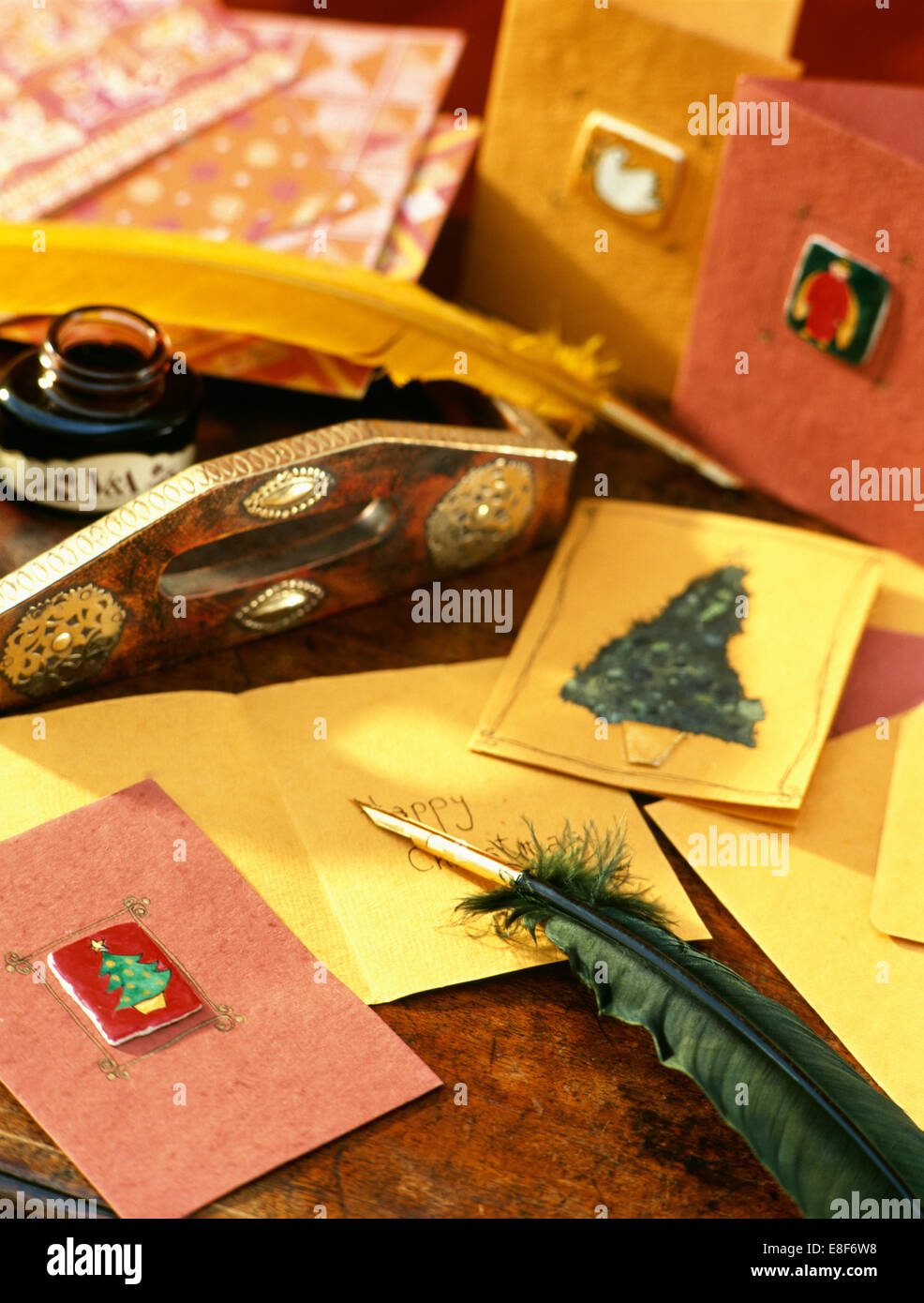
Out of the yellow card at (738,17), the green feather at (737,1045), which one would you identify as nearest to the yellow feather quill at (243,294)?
the yellow card at (738,17)

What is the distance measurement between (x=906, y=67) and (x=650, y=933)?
1.74 metres

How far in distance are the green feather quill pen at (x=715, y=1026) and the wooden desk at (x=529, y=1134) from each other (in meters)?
0.05

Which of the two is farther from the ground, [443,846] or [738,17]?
[738,17]

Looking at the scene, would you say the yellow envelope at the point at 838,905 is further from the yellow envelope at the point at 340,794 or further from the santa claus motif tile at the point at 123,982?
the santa claus motif tile at the point at 123,982

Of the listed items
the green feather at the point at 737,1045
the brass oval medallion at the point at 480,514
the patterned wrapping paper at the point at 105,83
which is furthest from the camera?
the patterned wrapping paper at the point at 105,83

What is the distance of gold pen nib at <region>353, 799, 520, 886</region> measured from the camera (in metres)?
0.85

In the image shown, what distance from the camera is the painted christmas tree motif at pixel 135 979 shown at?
0.77 meters

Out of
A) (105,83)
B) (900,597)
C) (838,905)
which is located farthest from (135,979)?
(105,83)

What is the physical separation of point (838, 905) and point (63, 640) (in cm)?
58

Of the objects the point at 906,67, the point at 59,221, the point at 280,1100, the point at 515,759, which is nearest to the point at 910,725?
the point at 515,759

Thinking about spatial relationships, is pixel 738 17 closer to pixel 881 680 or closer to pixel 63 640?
pixel 881 680

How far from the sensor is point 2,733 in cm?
91

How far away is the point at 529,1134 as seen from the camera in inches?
29.8

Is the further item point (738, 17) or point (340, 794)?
point (738, 17)
